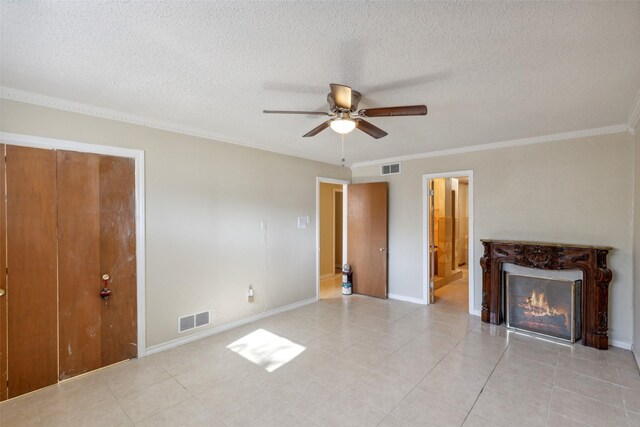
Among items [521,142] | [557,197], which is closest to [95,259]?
[521,142]

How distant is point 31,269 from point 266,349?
7.58 feet

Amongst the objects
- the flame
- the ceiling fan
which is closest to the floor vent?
the ceiling fan

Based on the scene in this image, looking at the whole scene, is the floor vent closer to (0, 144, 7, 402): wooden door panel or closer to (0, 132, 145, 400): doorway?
(0, 132, 145, 400): doorway

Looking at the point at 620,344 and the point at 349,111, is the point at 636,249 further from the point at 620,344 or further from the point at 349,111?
the point at 349,111

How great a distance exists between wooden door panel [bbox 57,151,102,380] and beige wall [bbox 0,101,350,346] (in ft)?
1.15

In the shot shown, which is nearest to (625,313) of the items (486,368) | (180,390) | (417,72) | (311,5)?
(486,368)

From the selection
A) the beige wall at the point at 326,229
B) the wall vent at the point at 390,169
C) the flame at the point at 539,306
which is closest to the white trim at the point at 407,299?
the flame at the point at 539,306

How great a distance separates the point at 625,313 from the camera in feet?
10.9

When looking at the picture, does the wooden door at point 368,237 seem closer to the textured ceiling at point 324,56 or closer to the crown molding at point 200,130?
the crown molding at point 200,130

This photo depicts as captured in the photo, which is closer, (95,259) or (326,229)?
(95,259)

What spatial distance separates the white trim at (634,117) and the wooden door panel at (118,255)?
4900 millimetres

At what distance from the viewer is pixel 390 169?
5.35 m

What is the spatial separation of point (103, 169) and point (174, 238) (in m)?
0.99

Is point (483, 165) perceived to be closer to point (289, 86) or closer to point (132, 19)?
point (289, 86)
